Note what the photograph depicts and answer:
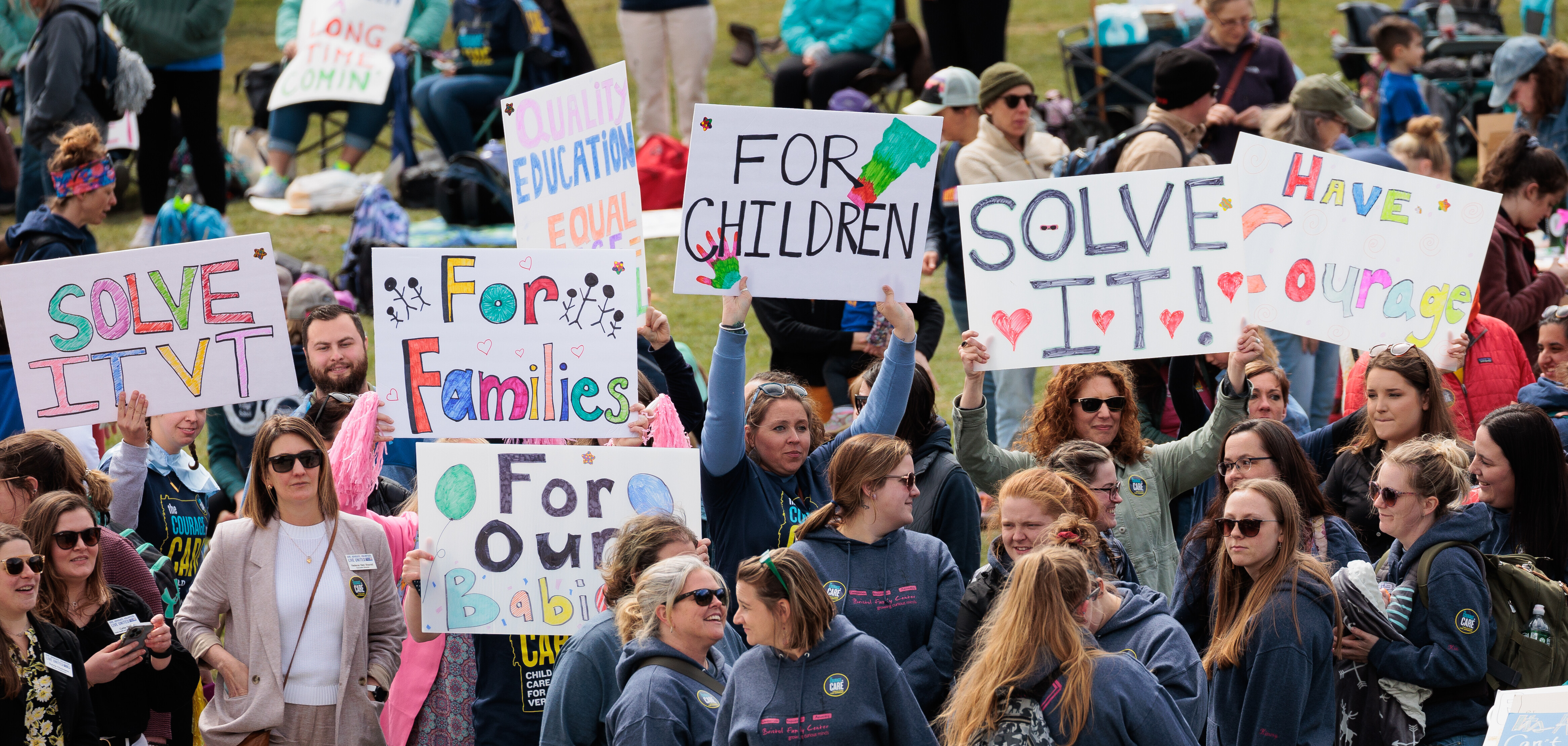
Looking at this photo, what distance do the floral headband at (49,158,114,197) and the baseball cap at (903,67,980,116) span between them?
4207 mm

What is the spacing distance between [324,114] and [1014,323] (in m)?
9.67

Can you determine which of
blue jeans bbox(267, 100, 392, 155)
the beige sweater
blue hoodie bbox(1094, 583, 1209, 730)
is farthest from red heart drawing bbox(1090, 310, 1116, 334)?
blue jeans bbox(267, 100, 392, 155)

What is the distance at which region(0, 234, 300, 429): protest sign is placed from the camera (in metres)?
6.07

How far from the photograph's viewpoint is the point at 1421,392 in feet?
18.8

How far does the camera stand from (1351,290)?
21.1 feet

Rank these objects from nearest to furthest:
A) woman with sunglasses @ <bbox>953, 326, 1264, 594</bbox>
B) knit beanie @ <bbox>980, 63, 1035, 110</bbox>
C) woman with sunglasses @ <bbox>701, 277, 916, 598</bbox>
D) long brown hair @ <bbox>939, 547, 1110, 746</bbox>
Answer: long brown hair @ <bbox>939, 547, 1110, 746</bbox> < woman with sunglasses @ <bbox>701, 277, 916, 598</bbox> < woman with sunglasses @ <bbox>953, 326, 1264, 594</bbox> < knit beanie @ <bbox>980, 63, 1035, 110</bbox>

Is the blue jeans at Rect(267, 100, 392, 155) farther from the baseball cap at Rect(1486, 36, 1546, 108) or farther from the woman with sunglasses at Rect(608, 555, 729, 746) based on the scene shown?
the woman with sunglasses at Rect(608, 555, 729, 746)

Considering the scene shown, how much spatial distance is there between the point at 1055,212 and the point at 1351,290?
4.23ft

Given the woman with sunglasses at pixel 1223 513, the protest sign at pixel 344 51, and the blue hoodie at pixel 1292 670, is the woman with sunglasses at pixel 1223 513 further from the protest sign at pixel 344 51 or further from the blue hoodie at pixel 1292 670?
the protest sign at pixel 344 51

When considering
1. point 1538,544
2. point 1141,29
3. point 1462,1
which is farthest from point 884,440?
point 1462,1

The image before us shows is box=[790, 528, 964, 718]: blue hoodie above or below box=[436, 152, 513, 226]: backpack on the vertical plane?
below

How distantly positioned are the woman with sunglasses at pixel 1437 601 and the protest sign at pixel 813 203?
1.94 meters

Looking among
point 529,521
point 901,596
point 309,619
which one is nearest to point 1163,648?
point 901,596

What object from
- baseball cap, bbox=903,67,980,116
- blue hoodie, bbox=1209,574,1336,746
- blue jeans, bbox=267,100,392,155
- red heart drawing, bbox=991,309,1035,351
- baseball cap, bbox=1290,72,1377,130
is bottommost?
blue hoodie, bbox=1209,574,1336,746
